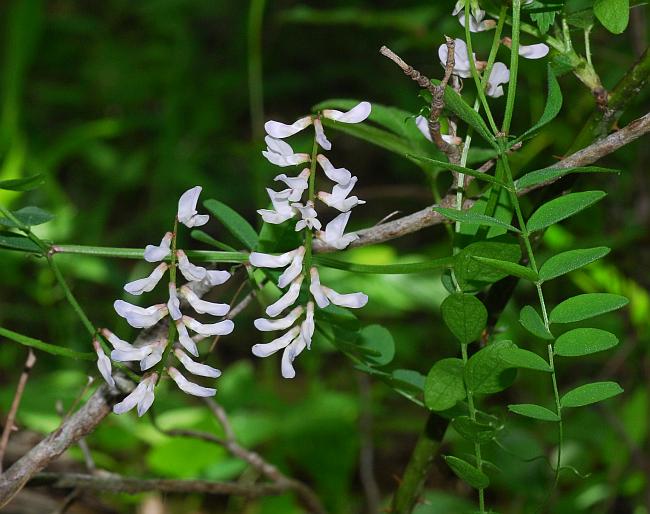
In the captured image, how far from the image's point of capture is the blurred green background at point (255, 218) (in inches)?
53.7

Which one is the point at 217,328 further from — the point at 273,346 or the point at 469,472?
the point at 469,472

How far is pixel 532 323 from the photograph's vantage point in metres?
0.53

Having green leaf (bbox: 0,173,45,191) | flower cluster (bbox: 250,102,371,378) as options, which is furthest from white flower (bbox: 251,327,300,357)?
green leaf (bbox: 0,173,45,191)

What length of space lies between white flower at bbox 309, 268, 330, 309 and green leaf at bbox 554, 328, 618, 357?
6.1 inches

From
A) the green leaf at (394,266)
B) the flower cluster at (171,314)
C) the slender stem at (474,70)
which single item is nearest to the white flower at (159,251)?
the flower cluster at (171,314)

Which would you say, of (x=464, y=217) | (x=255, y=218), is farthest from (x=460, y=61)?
(x=255, y=218)

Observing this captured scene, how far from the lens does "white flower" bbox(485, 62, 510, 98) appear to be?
58 centimetres

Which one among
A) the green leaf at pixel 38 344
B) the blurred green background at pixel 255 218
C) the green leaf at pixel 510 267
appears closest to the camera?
the green leaf at pixel 510 267

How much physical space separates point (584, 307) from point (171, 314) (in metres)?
0.26

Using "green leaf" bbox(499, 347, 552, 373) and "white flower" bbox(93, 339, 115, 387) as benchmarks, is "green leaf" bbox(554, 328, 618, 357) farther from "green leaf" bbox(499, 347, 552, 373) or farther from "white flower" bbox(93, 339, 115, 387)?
"white flower" bbox(93, 339, 115, 387)

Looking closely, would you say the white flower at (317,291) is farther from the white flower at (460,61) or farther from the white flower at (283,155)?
the white flower at (460,61)

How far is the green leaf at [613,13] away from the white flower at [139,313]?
338 millimetres

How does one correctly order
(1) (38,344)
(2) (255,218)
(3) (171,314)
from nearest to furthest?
(3) (171,314), (1) (38,344), (2) (255,218)

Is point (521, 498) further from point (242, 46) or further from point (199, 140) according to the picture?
point (242, 46)
